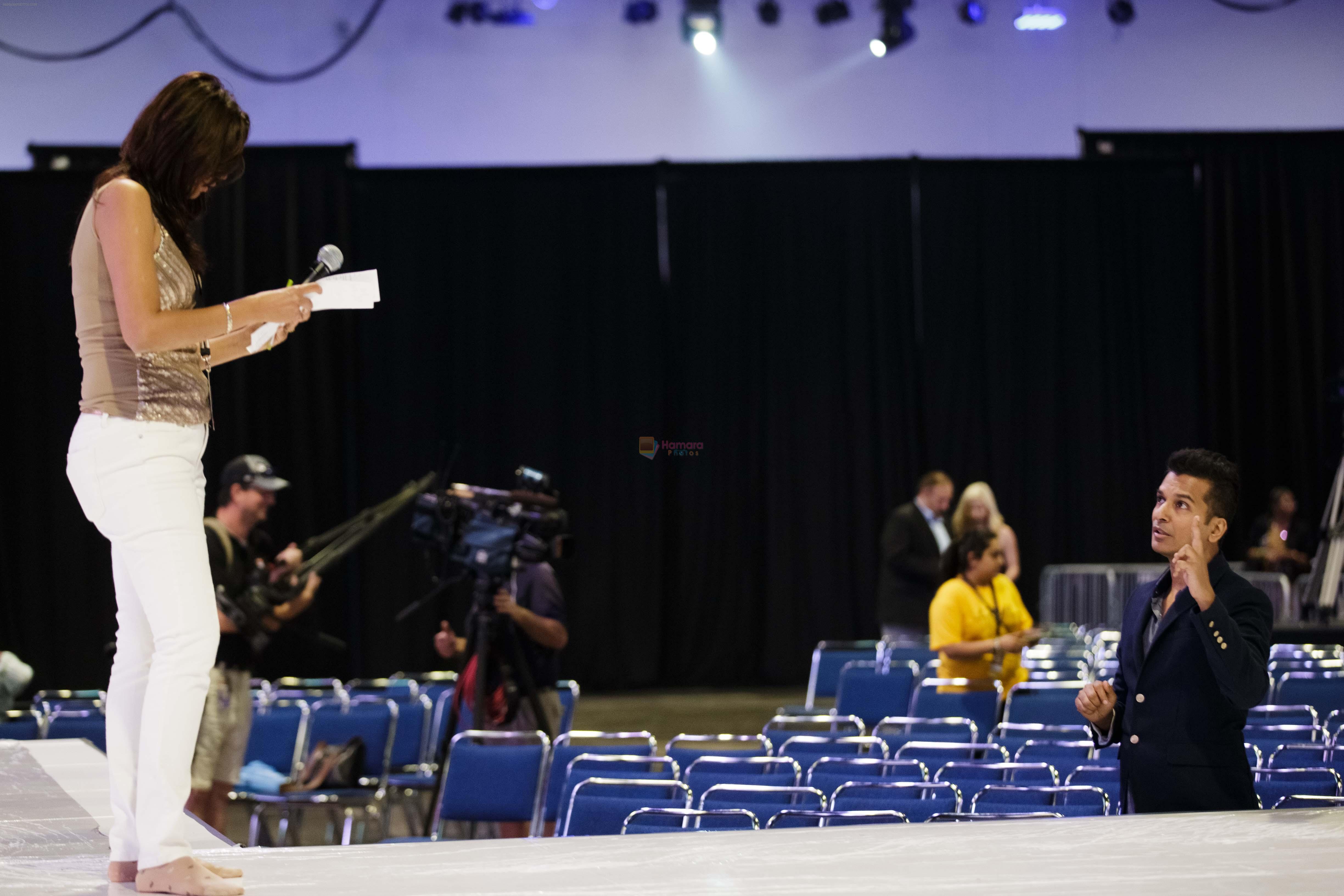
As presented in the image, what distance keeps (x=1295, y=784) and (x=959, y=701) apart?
1789 mm

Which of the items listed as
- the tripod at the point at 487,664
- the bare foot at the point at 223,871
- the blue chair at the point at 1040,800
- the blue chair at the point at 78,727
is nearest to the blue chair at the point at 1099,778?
the blue chair at the point at 1040,800

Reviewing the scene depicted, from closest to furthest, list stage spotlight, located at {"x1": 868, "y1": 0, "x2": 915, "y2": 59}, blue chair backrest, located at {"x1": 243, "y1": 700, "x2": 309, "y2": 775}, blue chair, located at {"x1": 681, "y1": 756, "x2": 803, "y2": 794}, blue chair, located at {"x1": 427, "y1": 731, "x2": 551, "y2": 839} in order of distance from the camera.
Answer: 1. blue chair, located at {"x1": 681, "y1": 756, "x2": 803, "y2": 794}
2. blue chair, located at {"x1": 427, "y1": 731, "x2": 551, "y2": 839}
3. blue chair backrest, located at {"x1": 243, "y1": 700, "x2": 309, "y2": 775}
4. stage spotlight, located at {"x1": 868, "y1": 0, "x2": 915, "y2": 59}

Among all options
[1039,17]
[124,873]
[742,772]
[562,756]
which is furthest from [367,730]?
[1039,17]

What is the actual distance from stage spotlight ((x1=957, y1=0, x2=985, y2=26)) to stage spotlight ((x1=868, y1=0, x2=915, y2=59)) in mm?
427

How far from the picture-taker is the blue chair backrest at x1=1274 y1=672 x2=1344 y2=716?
5.07 metres

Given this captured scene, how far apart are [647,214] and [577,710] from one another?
362 centimetres

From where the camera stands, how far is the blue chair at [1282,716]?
455 cm

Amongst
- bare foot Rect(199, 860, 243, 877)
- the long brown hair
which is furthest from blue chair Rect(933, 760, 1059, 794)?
the long brown hair

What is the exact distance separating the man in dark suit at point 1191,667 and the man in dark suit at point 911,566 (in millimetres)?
4697

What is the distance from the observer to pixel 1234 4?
1070cm

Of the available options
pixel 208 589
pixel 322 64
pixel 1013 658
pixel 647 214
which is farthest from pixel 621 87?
pixel 208 589

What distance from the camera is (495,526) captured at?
15.1 feet

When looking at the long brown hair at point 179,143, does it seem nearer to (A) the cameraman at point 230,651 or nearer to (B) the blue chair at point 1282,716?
(A) the cameraman at point 230,651

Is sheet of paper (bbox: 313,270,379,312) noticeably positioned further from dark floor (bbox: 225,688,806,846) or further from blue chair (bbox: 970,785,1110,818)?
dark floor (bbox: 225,688,806,846)
